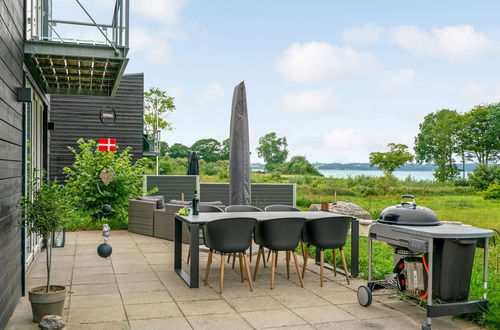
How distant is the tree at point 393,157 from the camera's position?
130ft

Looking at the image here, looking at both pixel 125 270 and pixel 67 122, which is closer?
pixel 125 270

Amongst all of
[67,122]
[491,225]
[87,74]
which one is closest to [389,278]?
[87,74]

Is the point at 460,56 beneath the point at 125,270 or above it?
above

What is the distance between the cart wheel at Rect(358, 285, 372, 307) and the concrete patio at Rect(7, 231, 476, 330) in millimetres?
52

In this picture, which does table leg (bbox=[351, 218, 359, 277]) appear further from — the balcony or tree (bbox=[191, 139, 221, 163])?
tree (bbox=[191, 139, 221, 163])

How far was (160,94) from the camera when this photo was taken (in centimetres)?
2608

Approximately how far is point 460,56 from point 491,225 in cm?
1207

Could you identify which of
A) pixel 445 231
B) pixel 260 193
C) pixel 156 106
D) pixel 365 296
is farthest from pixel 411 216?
pixel 156 106

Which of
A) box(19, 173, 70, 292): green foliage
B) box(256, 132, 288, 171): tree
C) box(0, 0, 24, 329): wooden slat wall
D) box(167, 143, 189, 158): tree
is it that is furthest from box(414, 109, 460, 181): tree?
box(19, 173, 70, 292): green foliage

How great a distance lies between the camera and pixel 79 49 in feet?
16.1

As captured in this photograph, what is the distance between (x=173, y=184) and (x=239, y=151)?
5783mm

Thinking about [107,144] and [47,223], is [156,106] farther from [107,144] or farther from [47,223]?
[47,223]

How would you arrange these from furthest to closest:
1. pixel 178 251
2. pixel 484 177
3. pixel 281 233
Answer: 1. pixel 484 177
2. pixel 178 251
3. pixel 281 233

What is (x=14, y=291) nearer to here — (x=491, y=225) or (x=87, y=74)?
(x=87, y=74)
